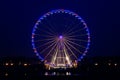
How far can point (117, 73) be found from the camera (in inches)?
1674

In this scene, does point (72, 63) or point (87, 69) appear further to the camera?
point (87, 69)

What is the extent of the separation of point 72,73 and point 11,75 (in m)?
4.46

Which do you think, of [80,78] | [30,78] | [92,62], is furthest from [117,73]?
[92,62]

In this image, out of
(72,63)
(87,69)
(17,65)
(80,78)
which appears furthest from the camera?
(17,65)

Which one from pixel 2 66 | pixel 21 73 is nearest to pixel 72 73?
pixel 21 73

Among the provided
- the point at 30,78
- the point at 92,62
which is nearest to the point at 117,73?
the point at 30,78

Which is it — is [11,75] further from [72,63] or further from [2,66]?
[2,66]

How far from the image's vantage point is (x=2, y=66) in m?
50.5

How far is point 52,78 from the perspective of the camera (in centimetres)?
4094

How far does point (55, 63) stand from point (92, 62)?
10739mm

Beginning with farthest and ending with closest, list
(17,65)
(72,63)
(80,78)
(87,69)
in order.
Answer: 1. (17,65)
2. (87,69)
3. (72,63)
4. (80,78)

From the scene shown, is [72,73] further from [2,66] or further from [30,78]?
[2,66]

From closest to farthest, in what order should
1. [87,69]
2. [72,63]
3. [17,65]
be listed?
[72,63], [87,69], [17,65]

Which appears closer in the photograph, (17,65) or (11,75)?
(11,75)
